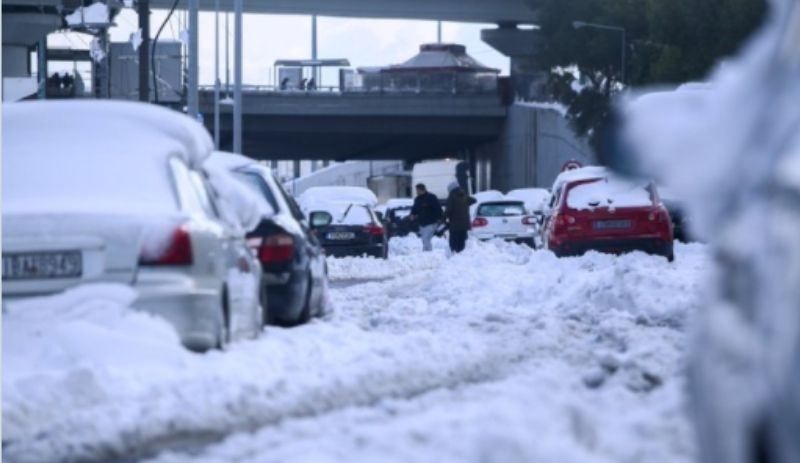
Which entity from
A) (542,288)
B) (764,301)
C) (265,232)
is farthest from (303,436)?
(542,288)

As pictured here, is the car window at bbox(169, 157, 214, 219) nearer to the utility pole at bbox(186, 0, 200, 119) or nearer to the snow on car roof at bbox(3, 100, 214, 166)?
the snow on car roof at bbox(3, 100, 214, 166)

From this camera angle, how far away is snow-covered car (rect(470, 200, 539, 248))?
52.5 metres

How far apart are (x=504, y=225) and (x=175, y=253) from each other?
42092mm

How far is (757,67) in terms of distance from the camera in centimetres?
607

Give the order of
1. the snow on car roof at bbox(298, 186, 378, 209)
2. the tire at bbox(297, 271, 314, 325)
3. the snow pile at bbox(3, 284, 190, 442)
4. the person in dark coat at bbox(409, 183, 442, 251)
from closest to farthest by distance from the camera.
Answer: the snow pile at bbox(3, 284, 190, 442)
the tire at bbox(297, 271, 314, 325)
the person in dark coat at bbox(409, 183, 442, 251)
the snow on car roof at bbox(298, 186, 378, 209)

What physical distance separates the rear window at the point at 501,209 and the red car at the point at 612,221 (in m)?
22.4

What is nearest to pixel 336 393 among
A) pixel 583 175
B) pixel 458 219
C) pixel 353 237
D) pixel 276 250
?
pixel 276 250

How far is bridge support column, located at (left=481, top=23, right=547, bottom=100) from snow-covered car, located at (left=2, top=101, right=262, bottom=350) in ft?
240

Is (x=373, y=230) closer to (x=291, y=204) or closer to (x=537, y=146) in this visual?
(x=291, y=204)

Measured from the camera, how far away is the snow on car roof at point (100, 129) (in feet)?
38.8

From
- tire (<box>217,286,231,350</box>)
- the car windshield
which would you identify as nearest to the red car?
the car windshield

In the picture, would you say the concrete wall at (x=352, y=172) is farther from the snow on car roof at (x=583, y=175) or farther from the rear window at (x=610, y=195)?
the rear window at (x=610, y=195)

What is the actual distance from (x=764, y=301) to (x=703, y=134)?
101 centimetres

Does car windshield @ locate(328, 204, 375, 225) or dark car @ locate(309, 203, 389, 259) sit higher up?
car windshield @ locate(328, 204, 375, 225)
